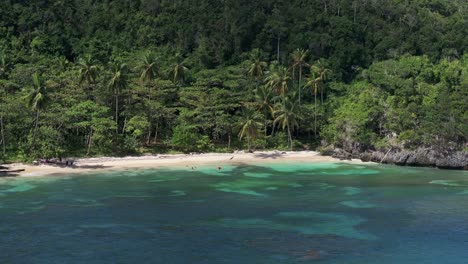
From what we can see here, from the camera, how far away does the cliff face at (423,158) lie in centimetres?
7231

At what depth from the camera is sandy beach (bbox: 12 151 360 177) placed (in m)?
66.5

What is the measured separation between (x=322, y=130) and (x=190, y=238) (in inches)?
2172

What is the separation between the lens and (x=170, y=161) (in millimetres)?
75562

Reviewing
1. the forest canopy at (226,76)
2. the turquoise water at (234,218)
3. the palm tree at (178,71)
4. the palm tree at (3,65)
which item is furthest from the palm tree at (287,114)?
the palm tree at (3,65)

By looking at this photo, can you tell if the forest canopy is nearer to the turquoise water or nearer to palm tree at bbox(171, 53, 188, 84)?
palm tree at bbox(171, 53, 188, 84)

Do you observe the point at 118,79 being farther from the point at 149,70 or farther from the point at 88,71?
the point at 149,70

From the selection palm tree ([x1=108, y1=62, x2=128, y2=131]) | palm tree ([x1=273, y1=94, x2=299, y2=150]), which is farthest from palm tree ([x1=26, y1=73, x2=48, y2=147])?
palm tree ([x1=273, y1=94, x2=299, y2=150])

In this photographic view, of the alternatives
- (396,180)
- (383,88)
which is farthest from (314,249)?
(383,88)

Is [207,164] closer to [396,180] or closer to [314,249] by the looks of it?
[396,180]

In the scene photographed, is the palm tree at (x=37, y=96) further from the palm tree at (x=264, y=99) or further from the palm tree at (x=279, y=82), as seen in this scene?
the palm tree at (x=279, y=82)

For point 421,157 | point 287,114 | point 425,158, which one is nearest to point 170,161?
point 287,114

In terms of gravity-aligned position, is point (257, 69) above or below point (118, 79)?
above

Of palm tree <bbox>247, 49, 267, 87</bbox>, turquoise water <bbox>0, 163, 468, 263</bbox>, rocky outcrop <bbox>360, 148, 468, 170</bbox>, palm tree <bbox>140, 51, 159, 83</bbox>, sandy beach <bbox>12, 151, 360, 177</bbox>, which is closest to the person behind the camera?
turquoise water <bbox>0, 163, 468, 263</bbox>

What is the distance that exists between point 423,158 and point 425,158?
0.26 meters
